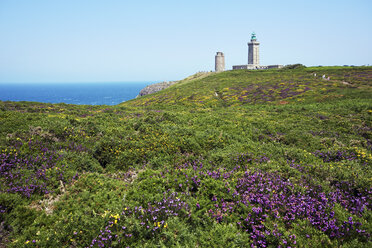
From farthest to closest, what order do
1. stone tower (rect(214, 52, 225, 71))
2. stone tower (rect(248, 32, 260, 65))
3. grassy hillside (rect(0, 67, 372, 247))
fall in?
1. stone tower (rect(214, 52, 225, 71))
2. stone tower (rect(248, 32, 260, 65))
3. grassy hillside (rect(0, 67, 372, 247))

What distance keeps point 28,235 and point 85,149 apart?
5591 millimetres

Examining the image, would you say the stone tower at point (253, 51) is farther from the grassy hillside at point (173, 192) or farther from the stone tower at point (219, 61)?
the grassy hillside at point (173, 192)

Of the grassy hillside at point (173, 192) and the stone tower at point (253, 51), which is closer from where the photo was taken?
the grassy hillside at point (173, 192)

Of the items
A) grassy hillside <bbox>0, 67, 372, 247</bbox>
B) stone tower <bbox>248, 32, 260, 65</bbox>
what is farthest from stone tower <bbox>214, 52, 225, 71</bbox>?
grassy hillside <bbox>0, 67, 372, 247</bbox>

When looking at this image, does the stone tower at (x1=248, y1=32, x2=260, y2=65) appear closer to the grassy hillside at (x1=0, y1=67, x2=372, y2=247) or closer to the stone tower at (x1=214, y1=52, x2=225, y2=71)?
the stone tower at (x1=214, y1=52, x2=225, y2=71)

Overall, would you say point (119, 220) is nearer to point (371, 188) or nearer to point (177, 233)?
point (177, 233)

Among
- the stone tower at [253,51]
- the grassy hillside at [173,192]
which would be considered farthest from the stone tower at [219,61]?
the grassy hillside at [173,192]

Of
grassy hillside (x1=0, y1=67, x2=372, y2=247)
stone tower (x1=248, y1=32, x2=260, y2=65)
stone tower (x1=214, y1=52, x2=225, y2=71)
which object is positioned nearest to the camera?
grassy hillside (x1=0, y1=67, x2=372, y2=247)

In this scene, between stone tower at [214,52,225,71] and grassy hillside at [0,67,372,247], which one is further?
stone tower at [214,52,225,71]

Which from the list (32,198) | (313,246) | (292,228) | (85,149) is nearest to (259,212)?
(292,228)

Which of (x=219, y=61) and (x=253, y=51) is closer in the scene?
(x=253, y=51)

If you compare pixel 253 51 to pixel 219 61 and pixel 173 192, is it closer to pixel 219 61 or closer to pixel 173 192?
pixel 219 61

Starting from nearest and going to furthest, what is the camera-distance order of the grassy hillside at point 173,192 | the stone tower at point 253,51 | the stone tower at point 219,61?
the grassy hillside at point 173,192
the stone tower at point 253,51
the stone tower at point 219,61

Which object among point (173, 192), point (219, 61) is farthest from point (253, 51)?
point (173, 192)
